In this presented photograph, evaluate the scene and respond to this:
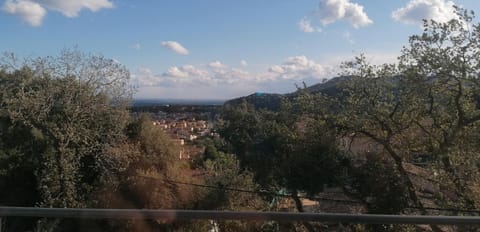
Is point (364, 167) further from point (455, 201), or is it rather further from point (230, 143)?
point (230, 143)

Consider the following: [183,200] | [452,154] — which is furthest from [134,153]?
[452,154]

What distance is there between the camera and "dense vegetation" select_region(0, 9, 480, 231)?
32.1ft

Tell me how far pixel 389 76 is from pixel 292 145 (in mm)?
3405

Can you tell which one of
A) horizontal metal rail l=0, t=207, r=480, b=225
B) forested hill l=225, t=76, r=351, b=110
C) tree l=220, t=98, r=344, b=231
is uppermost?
forested hill l=225, t=76, r=351, b=110

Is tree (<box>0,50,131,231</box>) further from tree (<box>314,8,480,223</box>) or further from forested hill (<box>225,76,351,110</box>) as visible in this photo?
tree (<box>314,8,480,223</box>)

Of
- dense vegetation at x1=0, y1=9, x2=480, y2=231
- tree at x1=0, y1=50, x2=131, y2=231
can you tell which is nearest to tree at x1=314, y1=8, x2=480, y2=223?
dense vegetation at x1=0, y1=9, x2=480, y2=231

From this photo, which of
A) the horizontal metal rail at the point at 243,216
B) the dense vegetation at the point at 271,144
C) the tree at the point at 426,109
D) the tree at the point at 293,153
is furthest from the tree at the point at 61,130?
the horizontal metal rail at the point at 243,216

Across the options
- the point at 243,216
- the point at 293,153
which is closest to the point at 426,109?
the point at 293,153

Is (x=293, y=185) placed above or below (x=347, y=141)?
below

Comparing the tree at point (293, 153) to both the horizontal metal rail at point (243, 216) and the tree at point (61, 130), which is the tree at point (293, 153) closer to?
the tree at point (61, 130)

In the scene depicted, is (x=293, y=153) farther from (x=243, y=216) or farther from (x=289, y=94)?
(x=243, y=216)

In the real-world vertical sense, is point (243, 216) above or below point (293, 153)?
above

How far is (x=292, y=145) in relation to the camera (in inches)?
502

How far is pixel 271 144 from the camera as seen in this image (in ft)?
46.8
